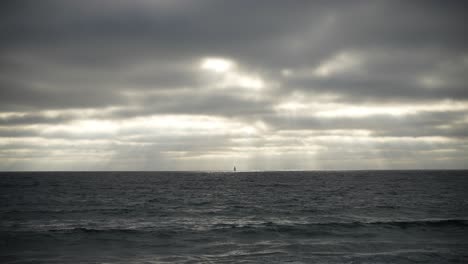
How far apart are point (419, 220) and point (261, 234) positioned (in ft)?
57.5

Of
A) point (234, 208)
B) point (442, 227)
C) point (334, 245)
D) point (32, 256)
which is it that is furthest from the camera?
point (234, 208)

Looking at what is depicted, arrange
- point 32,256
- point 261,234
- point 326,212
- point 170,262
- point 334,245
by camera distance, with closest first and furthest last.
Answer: point 170,262 → point 32,256 → point 334,245 → point 261,234 → point 326,212

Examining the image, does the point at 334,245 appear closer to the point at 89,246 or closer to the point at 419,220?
the point at 419,220

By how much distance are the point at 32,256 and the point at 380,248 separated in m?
23.0

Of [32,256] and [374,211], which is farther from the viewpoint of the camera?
[374,211]

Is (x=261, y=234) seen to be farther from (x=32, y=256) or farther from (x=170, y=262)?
(x=32, y=256)

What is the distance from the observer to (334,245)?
72.4ft

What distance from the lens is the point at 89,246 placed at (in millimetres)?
22734

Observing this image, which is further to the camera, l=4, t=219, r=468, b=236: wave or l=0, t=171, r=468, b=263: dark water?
l=4, t=219, r=468, b=236: wave

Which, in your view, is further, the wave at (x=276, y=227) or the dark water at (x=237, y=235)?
the wave at (x=276, y=227)

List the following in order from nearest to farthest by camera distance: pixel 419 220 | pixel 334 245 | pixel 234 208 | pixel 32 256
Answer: pixel 32 256 < pixel 334 245 < pixel 419 220 < pixel 234 208

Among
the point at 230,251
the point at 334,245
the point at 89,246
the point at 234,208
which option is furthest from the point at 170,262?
the point at 234,208

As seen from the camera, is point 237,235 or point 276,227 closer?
point 237,235

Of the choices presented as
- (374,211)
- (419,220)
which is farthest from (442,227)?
(374,211)
